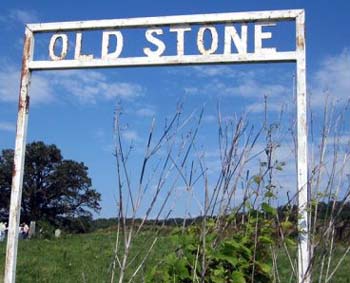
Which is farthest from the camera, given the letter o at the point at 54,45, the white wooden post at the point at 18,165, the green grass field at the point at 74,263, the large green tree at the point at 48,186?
the large green tree at the point at 48,186

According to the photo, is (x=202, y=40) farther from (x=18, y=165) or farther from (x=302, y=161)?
(x=18, y=165)

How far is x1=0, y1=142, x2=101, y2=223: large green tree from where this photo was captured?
2014 inches

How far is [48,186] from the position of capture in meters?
54.2

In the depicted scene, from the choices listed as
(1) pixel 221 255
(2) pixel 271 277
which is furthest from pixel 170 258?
(2) pixel 271 277

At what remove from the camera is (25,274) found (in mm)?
8633

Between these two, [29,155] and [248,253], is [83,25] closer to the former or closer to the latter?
[248,253]

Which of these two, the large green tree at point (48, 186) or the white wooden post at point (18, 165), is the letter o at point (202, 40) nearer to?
the white wooden post at point (18, 165)

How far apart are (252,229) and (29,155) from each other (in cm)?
5216

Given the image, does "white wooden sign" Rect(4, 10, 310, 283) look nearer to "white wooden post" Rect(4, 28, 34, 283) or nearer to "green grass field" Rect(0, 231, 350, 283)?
"white wooden post" Rect(4, 28, 34, 283)

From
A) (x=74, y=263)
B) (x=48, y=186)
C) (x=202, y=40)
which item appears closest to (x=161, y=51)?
(x=202, y=40)

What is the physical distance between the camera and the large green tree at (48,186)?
168 feet

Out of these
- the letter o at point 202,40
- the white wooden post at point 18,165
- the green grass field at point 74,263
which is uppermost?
the letter o at point 202,40

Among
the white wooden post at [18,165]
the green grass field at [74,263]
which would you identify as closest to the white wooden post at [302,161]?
the white wooden post at [18,165]

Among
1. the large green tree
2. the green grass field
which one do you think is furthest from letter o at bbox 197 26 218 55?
the large green tree
